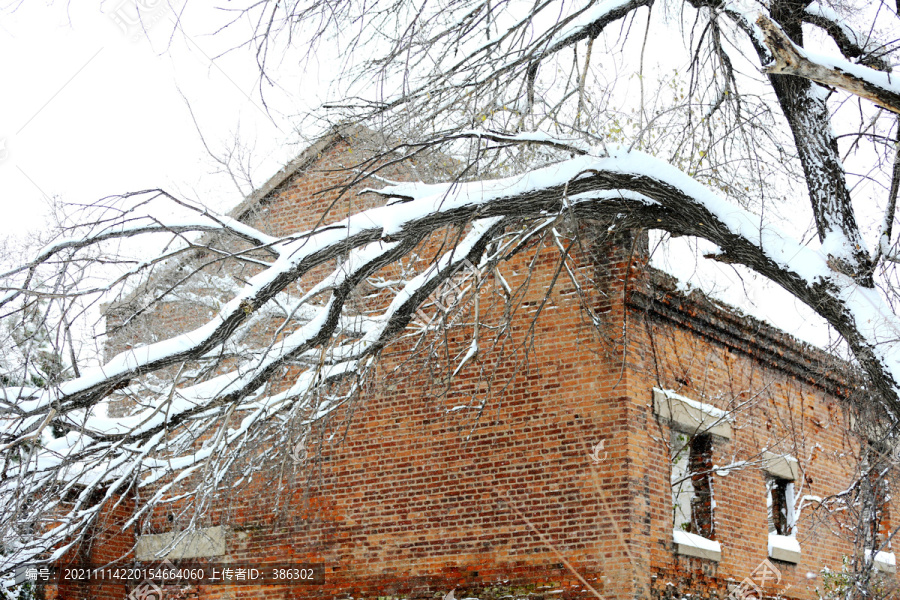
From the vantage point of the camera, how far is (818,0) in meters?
7.21

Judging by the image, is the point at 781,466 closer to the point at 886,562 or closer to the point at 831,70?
the point at 886,562

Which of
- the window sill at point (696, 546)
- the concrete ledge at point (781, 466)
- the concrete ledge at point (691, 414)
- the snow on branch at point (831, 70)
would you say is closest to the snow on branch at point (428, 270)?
the snow on branch at point (831, 70)

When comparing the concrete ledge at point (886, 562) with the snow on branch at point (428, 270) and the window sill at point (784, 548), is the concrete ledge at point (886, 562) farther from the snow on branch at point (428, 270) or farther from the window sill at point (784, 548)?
the snow on branch at point (428, 270)

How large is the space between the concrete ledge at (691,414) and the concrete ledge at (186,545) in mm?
6145

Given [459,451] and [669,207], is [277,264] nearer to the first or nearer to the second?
[669,207]

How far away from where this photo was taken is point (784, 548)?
38.2 ft

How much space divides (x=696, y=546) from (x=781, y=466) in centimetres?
254

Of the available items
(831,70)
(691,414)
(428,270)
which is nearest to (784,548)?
(691,414)

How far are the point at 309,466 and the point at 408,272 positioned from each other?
2826mm

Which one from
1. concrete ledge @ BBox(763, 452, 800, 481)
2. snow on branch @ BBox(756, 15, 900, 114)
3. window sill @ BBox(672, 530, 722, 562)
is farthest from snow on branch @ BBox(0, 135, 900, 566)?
concrete ledge @ BBox(763, 452, 800, 481)

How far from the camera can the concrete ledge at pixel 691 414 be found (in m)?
10.4

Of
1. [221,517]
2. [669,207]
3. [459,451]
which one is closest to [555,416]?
[459,451]

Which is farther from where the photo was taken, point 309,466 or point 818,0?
point 309,466

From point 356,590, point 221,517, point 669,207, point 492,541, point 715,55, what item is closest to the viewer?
point 669,207
